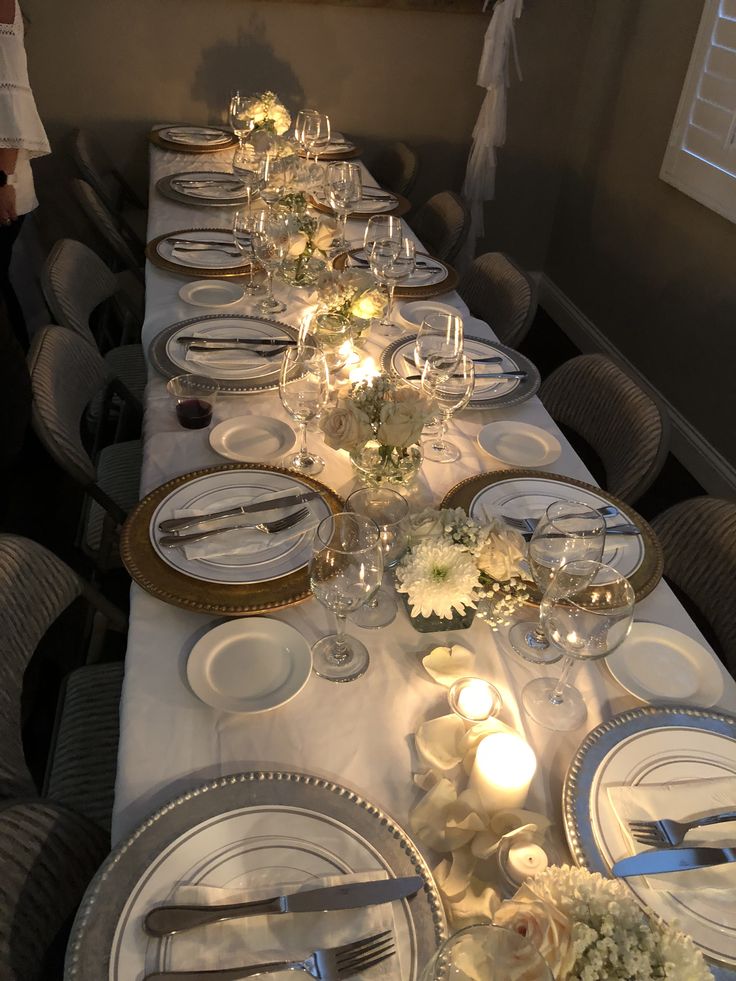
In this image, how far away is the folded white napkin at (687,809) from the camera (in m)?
0.77

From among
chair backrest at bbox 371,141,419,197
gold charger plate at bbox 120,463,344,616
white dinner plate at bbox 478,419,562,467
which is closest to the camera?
gold charger plate at bbox 120,463,344,616

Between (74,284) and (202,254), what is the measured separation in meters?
0.37

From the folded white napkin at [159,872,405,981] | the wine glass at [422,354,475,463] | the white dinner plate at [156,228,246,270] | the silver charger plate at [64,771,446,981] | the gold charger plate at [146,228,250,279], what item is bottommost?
the folded white napkin at [159,872,405,981]

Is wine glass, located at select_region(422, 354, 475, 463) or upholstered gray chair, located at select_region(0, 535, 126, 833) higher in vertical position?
wine glass, located at select_region(422, 354, 475, 463)

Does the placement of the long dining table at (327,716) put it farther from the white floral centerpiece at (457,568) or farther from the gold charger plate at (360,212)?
the gold charger plate at (360,212)

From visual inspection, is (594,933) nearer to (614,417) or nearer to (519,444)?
(519,444)

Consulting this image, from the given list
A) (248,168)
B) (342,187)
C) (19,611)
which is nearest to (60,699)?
(19,611)

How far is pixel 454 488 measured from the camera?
1274 mm

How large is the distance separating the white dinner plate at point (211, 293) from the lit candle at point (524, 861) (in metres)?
1.52

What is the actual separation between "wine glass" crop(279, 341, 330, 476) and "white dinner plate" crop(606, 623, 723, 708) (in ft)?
2.04

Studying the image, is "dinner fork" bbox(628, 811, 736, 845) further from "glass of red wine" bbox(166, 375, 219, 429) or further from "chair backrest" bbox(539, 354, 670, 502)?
"glass of red wine" bbox(166, 375, 219, 429)

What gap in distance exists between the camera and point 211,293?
1.95 m

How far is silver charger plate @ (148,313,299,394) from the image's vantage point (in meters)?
1.54

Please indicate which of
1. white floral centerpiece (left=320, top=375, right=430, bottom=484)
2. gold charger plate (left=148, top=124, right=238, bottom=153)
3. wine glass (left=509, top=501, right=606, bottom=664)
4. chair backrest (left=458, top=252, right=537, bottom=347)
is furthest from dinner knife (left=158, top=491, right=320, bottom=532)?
gold charger plate (left=148, top=124, right=238, bottom=153)
